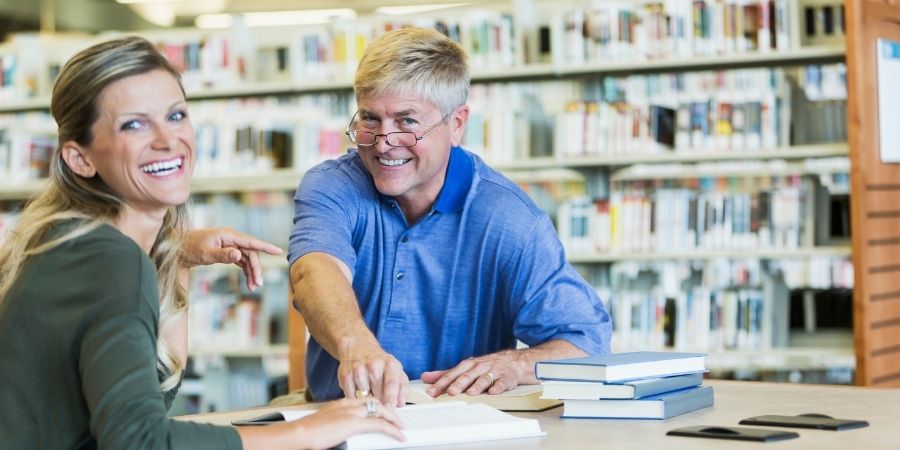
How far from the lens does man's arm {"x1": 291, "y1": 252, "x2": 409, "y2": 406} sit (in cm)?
177

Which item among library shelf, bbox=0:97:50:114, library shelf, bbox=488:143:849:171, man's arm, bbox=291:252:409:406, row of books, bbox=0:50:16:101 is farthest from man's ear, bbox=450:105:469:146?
row of books, bbox=0:50:16:101

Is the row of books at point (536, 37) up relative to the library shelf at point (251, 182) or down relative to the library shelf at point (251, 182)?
up

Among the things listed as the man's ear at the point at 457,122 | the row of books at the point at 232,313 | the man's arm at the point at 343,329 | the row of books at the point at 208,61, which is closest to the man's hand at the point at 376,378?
the man's arm at the point at 343,329

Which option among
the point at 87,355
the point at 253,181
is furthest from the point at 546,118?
the point at 87,355

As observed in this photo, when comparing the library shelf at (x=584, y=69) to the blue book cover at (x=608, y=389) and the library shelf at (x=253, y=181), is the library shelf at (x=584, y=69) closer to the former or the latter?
the library shelf at (x=253, y=181)

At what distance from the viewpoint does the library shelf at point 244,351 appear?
17.3 feet

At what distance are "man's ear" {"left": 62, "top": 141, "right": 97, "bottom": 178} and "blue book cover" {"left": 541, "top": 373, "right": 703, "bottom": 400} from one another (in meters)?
0.72

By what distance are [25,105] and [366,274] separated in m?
3.88

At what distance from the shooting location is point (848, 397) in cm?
195

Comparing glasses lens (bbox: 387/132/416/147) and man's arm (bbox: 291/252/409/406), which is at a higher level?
glasses lens (bbox: 387/132/416/147)

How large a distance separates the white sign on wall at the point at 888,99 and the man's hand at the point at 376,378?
299cm

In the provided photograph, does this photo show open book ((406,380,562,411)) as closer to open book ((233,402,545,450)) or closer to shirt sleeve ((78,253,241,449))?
open book ((233,402,545,450))

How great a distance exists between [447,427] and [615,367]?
0.91ft

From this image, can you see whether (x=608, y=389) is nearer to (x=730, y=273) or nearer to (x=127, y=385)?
(x=127, y=385)
